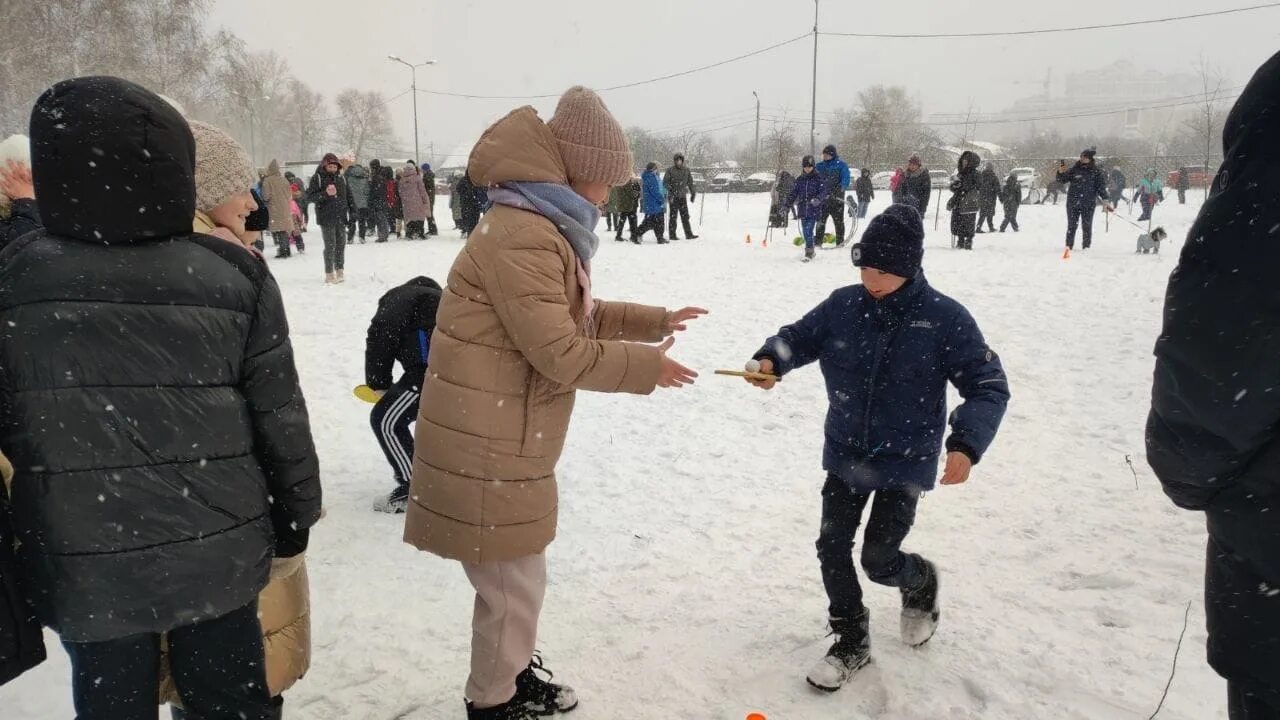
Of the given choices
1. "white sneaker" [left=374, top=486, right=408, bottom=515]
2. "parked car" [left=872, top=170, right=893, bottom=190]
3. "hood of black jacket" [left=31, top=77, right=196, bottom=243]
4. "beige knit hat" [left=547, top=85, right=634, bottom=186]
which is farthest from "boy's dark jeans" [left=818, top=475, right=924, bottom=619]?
"parked car" [left=872, top=170, right=893, bottom=190]

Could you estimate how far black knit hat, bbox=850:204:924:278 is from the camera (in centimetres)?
271

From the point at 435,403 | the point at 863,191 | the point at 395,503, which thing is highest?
the point at 863,191

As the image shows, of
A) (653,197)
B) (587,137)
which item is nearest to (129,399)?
(587,137)

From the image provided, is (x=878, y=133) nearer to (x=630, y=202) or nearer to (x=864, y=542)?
(x=630, y=202)

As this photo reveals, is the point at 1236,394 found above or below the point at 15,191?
below

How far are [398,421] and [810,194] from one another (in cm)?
1162

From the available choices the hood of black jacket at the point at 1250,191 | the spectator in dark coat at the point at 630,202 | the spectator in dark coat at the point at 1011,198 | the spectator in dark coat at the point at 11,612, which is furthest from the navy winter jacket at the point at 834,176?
the spectator in dark coat at the point at 11,612

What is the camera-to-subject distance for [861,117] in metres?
49.8

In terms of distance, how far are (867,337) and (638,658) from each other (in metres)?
1.62

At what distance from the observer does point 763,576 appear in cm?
380

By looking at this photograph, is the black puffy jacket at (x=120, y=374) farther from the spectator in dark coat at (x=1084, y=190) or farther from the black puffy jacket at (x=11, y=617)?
the spectator in dark coat at (x=1084, y=190)

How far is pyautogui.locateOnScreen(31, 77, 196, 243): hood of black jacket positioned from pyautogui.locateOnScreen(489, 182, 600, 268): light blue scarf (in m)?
0.87

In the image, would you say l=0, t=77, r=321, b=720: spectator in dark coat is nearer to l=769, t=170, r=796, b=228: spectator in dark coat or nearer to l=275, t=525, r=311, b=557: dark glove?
l=275, t=525, r=311, b=557: dark glove

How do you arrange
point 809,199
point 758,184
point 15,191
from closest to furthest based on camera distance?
point 15,191 → point 809,199 → point 758,184
